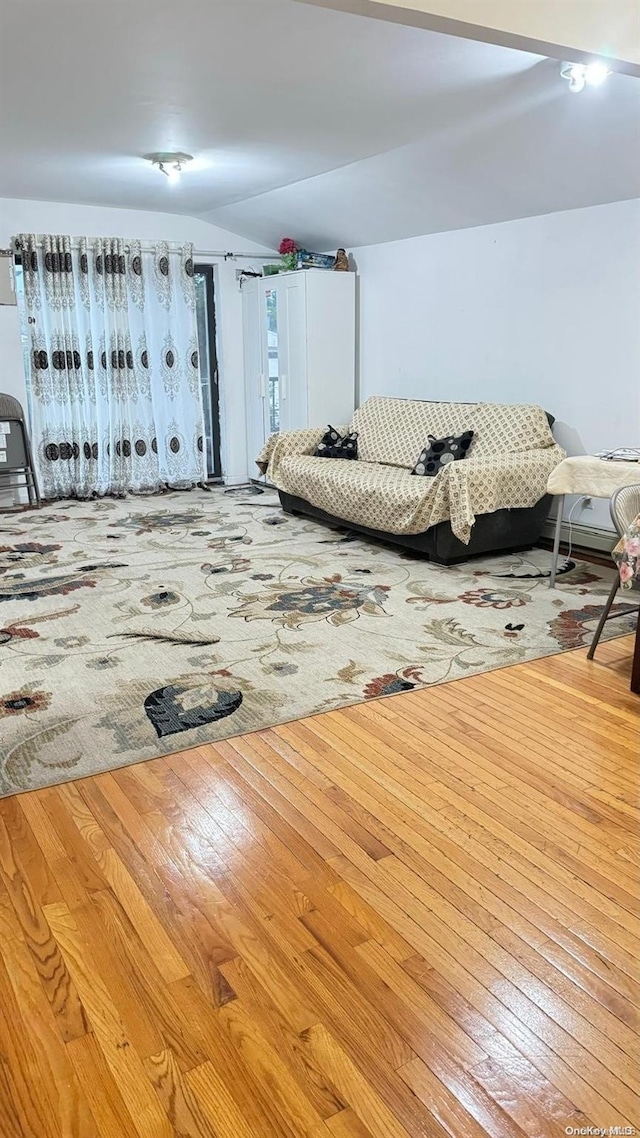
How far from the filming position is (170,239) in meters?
7.14

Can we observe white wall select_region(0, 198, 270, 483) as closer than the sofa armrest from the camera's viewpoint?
No

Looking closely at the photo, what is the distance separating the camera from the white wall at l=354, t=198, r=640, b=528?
4633 millimetres

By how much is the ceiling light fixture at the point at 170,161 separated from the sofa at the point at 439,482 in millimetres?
1920

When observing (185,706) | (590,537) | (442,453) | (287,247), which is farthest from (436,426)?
(185,706)

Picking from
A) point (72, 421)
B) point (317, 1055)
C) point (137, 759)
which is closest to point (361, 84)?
point (137, 759)

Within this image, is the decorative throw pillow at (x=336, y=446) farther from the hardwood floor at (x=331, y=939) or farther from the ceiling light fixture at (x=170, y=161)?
the hardwood floor at (x=331, y=939)

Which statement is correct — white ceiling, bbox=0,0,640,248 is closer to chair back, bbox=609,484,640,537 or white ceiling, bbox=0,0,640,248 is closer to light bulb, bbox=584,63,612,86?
light bulb, bbox=584,63,612,86

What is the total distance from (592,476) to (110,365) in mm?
4479

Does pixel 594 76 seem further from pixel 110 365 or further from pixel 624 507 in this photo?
pixel 110 365

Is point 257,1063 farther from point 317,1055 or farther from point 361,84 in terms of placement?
point 361,84

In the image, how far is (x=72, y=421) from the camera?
22.6 feet

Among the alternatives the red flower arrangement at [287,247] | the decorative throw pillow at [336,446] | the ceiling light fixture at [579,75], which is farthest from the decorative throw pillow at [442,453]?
the red flower arrangement at [287,247]

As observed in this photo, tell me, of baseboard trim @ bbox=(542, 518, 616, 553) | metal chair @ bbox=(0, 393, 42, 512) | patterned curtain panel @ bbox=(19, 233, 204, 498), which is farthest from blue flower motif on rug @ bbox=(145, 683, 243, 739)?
patterned curtain panel @ bbox=(19, 233, 204, 498)

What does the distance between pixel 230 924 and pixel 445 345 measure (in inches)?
194
